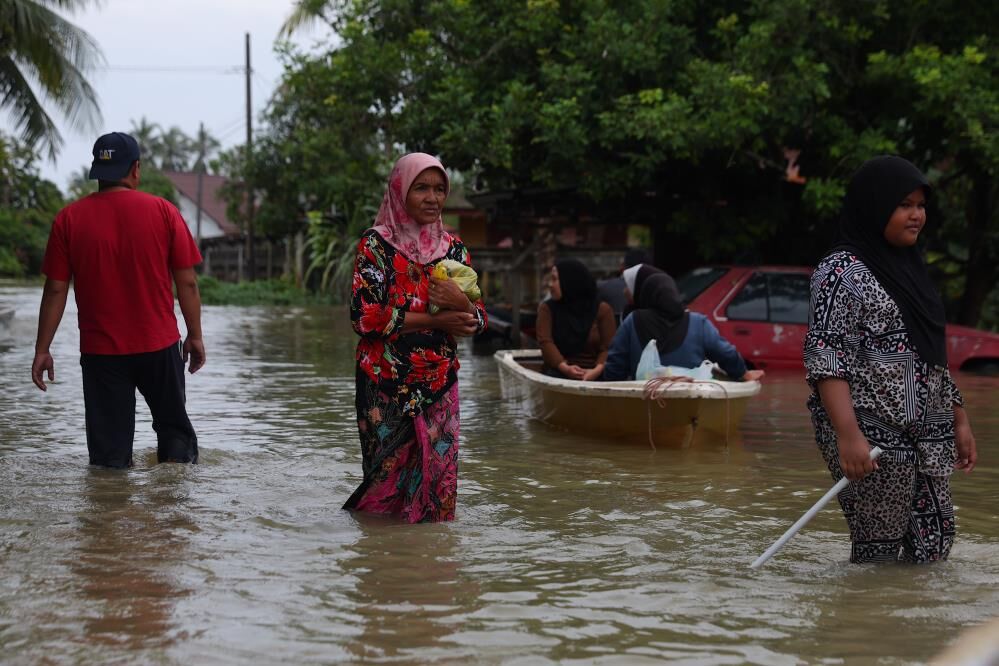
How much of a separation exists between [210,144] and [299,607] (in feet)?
271

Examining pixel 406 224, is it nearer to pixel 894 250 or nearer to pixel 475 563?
pixel 475 563

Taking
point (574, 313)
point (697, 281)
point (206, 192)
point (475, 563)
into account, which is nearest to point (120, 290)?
point (475, 563)

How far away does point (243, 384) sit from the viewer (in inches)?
564

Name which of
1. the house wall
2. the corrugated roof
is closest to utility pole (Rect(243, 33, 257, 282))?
the corrugated roof

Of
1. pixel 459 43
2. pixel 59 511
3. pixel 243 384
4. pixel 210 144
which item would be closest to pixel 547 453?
pixel 59 511

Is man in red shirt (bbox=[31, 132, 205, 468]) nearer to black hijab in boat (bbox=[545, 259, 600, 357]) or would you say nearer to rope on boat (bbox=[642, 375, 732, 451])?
rope on boat (bbox=[642, 375, 732, 451])

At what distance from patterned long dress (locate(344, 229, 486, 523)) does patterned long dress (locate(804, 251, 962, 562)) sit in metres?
1.83

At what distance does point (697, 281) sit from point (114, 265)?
27.4 feet

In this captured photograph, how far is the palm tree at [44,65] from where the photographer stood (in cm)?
2012

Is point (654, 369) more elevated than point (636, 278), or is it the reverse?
point (636, 278)

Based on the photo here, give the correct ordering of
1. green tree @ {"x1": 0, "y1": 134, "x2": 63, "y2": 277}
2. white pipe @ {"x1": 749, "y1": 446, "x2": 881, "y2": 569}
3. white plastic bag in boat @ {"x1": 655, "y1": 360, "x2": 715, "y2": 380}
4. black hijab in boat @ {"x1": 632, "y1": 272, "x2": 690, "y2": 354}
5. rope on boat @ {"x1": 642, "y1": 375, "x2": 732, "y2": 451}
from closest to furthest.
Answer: white pipe @ {"x1": 749, "y1": 446, "x2": 881, "y2": 569} < rope on boat @ {"x1": 642, "y1": 375, "x2": 732, "y2": 451} < white plastic bag in boat @ {"x1": 655, "y1": 360, "x2": 715, "y2": 380} < black hijab in boat @ {"x1": 632, "y1": 272, "x2": 690, "y2": 354} < green tree @ {"x1": 0, "y1": 134, "x2": 63, "y2": 277}

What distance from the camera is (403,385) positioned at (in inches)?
246

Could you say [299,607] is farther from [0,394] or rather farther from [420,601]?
[0,394]

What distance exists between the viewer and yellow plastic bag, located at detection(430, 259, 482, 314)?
20.3 feet
